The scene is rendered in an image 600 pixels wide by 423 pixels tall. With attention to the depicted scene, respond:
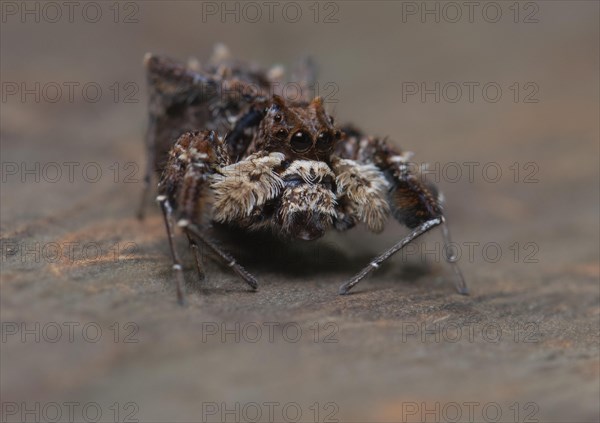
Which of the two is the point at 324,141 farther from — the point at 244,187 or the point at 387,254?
the point at 387,254

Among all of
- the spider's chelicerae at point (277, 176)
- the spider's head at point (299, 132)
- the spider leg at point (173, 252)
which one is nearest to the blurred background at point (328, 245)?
the spider leg at point (173, 252)

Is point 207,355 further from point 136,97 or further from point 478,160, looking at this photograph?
point 136,97

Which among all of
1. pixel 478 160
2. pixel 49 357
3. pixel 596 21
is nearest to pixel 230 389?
pixel 49 357

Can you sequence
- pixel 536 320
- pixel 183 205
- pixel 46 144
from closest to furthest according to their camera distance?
pixel 183 205 → pixel 536 320 → pixel 46 144

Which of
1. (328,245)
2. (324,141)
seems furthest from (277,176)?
(328,245)

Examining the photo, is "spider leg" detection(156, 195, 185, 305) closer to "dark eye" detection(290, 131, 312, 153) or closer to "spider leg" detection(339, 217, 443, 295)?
"dark eye" detection(290, 131, 312, 153)

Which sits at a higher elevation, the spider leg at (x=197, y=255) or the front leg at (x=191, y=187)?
the front leg at (x=191, y=187)

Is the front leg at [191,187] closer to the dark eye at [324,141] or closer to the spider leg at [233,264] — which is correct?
the spider leg at [233,264]
